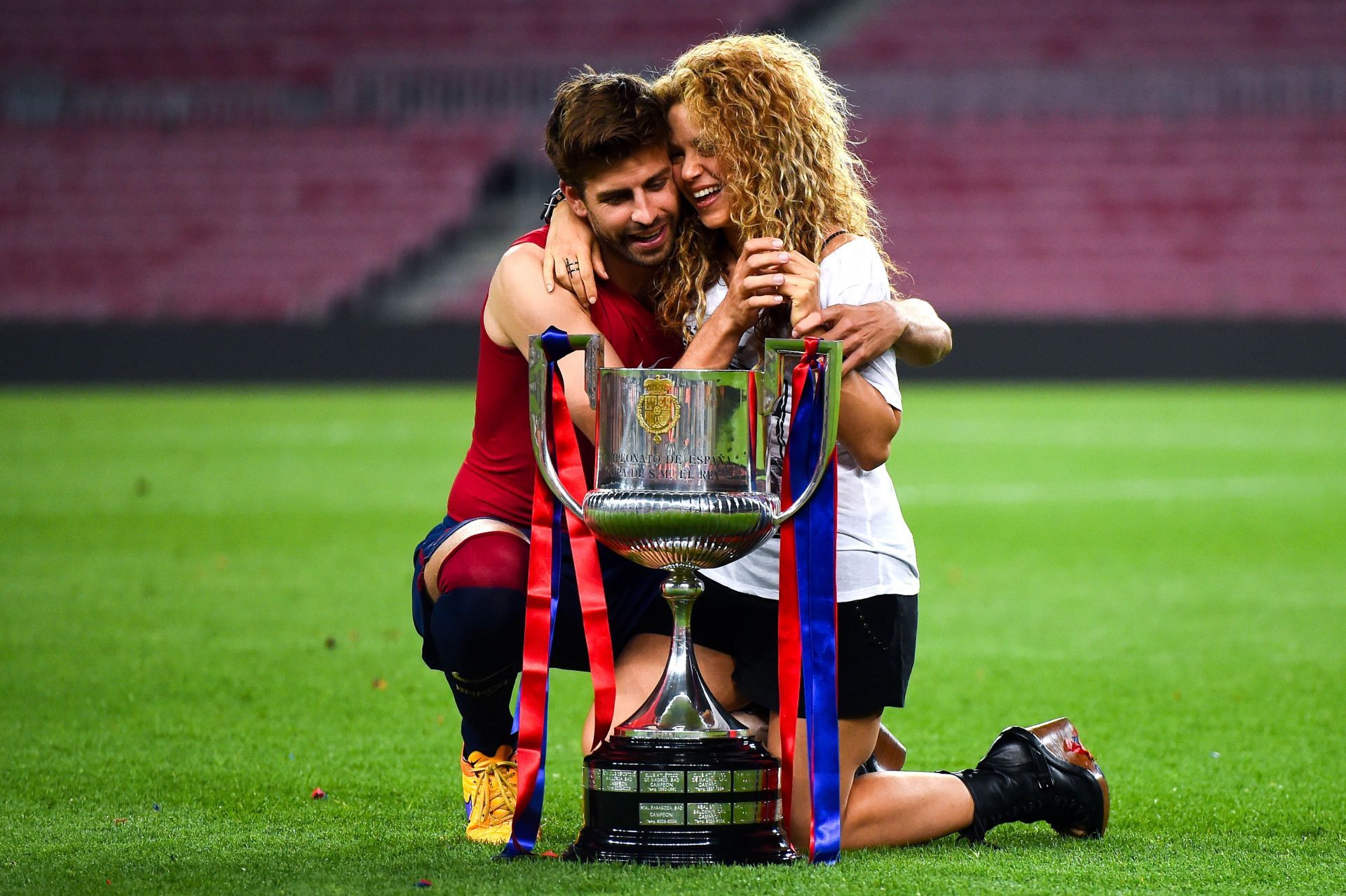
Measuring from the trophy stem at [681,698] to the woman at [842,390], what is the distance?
0.98 feet

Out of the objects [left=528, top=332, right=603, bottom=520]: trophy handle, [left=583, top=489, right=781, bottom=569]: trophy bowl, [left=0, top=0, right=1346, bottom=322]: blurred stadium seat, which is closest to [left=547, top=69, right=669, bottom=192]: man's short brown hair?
[left=528, top=332, right=603, bottom=520]: trophy handle

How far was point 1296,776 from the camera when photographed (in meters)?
3.79

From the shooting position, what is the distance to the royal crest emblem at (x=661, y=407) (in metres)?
2.81

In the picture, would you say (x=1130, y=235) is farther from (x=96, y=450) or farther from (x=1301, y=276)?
(x=96, y=450)

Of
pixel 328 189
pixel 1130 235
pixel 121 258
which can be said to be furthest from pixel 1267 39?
pixel 121 258

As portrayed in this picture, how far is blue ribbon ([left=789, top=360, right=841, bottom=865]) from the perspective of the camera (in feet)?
9.66

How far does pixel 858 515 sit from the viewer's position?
318 cm

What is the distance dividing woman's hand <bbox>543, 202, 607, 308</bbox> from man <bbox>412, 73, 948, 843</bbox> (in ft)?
0.09

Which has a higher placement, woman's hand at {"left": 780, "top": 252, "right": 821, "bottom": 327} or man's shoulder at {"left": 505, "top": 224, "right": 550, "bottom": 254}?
man's shoulder at {"left": 505, "top": 224, "right": 550, "bottom": 254}

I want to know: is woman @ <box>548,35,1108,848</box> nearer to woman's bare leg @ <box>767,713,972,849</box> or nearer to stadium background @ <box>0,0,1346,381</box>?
woman's bare leg @ <box>767,713,972,849</box>

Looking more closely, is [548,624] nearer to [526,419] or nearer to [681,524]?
[681,524]

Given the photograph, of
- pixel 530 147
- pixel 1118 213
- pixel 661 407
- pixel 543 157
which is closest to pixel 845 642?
pixel 661 407

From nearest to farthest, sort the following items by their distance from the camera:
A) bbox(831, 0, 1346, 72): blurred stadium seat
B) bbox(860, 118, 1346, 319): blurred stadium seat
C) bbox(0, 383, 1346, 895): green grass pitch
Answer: bbox(0, 383, 1346, 895): green grass pitch → bbox(860, 118, 1346, 319): blurred stadium seat → bbox(831, 0, 1346, 72): blurred stadium seat

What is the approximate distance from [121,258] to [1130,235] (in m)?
13.8
